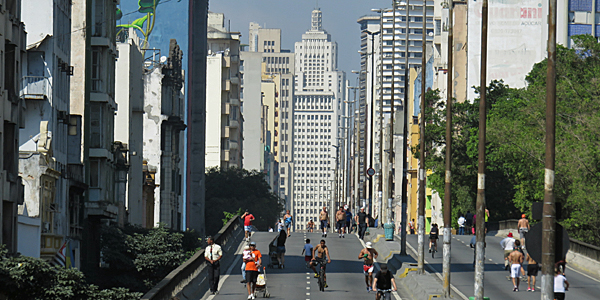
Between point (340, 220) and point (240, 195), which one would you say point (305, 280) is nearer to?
point (340, 220)

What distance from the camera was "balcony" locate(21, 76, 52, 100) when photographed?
137 feet

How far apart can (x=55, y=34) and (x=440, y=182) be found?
125 ft

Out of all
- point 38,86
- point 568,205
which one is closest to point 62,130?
point 38,86

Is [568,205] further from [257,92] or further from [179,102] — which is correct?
[257,92]

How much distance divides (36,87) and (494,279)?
2070cm

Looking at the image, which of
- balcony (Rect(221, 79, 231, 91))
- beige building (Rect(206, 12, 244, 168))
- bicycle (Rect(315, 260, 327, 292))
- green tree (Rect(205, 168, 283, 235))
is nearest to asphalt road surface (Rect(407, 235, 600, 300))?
bicycle (Rect(315, 260, 327, 292))

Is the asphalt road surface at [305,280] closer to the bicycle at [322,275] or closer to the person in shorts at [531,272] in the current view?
the bicycle at [322,275]

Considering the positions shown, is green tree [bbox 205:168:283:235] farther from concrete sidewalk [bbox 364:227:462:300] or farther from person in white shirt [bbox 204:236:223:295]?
person in white shirt [bbox 204:236:223:295]

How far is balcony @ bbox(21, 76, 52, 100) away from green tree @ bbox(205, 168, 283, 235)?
54.9m

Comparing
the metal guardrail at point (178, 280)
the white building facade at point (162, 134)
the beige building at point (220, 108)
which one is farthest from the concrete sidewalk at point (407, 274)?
the beige building at point (220, 108)

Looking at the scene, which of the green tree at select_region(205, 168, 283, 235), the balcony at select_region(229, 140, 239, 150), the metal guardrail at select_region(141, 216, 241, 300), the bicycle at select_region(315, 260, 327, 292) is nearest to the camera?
the metal guardrail at select_region(141, 216, 241, 300)

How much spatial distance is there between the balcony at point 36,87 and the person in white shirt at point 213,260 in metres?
12.7

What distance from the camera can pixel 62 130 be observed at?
4506 cm

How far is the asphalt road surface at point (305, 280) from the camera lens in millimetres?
34250
